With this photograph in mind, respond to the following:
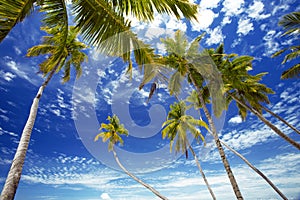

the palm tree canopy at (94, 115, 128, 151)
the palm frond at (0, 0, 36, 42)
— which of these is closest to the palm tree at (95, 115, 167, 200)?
the palm tree canopy at (94, 115, 128, 151)

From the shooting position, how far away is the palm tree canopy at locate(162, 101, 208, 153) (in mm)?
22562

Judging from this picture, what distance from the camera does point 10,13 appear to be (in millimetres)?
3230

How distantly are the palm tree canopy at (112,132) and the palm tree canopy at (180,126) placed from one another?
952cm

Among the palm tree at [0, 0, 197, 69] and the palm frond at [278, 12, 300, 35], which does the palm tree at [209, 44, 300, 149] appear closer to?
the palm frond at [278, 12, 300, 35]

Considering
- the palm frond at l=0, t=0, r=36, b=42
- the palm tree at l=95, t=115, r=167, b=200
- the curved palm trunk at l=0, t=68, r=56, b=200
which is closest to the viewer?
the curved palm trunk at l=0, t=68, r=56, b=200

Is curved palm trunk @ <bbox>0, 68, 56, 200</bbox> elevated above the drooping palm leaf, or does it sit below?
below

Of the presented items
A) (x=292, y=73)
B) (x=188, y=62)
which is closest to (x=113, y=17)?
(x=188, y=62)

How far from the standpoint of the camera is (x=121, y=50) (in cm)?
424

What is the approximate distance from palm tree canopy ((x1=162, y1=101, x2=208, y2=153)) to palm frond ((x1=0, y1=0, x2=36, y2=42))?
19819 millimetres

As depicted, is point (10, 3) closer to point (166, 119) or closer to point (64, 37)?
point (64, 37)

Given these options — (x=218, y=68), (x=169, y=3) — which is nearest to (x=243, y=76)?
(x=218, y=68)

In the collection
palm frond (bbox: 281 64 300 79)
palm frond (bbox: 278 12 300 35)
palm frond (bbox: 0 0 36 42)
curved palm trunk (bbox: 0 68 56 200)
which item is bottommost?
curved palm trunk (bbox: 0 68 56 200)

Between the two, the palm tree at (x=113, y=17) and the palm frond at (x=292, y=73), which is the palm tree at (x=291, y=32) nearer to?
the palm frond at (x=292, y=73)

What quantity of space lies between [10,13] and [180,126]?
21574 millimetres
